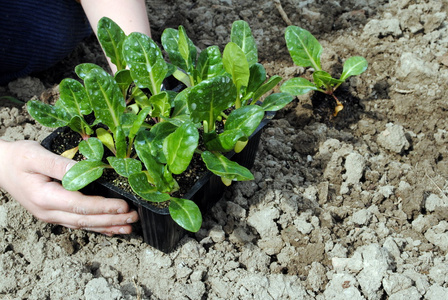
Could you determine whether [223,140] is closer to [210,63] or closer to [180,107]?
[180,107]

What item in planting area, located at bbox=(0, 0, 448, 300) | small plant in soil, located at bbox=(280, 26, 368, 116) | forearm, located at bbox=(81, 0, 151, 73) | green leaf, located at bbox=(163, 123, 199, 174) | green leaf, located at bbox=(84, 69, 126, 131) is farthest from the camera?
small plant in soil, located at bbox=(280, 26, 368, 116)

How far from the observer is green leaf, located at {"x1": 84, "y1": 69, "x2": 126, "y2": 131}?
51.2 inches

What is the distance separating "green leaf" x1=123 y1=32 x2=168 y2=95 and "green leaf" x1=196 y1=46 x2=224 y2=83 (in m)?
0.14

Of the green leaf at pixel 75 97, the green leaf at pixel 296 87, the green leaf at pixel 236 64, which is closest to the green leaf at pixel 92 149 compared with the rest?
the green leaf at pixel 75 97

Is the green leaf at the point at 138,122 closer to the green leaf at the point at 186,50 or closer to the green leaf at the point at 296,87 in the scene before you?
the green leaf at the point at 186,50

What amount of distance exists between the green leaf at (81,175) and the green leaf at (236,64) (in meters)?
0.48

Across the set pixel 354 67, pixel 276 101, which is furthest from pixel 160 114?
pixel 354 67

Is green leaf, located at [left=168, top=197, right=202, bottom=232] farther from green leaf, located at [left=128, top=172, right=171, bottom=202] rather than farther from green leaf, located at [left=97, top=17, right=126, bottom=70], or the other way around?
green leaf, located at [left=97, top=17, right=126, bottom=70]

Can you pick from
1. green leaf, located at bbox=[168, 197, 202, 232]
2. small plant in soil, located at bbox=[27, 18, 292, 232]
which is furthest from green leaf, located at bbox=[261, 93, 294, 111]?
green leaf, located at bbox=[168, 197, 202, 232]

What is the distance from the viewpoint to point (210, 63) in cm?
151

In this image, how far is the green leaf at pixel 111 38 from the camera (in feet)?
4.66

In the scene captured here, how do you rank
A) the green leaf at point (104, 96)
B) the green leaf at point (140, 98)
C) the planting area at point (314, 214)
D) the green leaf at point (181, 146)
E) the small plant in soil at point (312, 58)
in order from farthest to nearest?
the small plant in soil at point (312, 58) → the green leaf at point (140, 98) → the planting area at point (314, 214) → the green leaf at point (104, 96) → the green leaf at point (181, 146)

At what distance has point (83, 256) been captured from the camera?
58.6 inches

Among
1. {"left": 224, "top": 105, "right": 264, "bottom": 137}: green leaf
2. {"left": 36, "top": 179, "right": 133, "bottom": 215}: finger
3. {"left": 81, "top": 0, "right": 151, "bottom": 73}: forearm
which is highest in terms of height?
{"left": 81, "top": 0, "right": 151, "bottom": 73}: forearm
